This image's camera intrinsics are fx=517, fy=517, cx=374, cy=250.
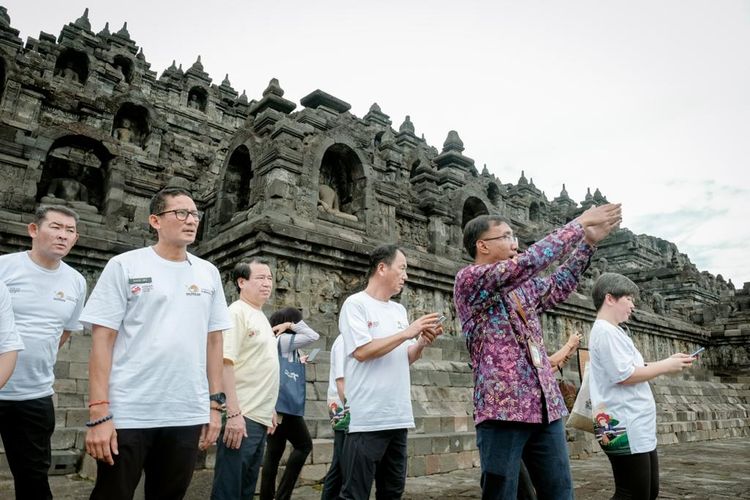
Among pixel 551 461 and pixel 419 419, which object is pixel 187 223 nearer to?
pixel 551 461

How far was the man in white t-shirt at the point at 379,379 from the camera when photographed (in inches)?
116

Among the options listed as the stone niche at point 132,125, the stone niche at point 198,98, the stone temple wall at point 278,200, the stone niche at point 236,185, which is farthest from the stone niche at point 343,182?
the stone niche at point 198,98

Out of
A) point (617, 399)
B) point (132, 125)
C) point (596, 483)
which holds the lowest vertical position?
point (596, 483)

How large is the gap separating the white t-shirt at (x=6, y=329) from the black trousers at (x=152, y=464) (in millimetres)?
847

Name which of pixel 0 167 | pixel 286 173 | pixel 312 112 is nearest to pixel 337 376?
pixel 286 173

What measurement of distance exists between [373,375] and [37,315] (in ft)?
7.13

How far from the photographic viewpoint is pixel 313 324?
781 centimetres

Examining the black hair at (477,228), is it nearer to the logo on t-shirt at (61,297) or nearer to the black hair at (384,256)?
the black hair at (384,256)

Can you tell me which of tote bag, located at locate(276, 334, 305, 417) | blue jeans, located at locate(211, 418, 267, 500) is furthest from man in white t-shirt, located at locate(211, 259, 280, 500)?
tote bag, located at locate(276, 334, 305, 417)

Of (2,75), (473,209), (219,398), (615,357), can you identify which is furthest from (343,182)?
(2,75)

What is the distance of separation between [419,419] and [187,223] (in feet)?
15.5

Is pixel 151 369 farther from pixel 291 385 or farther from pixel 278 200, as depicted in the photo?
pixel 278 200

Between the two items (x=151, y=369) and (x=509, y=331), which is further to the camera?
(x=509, y=331)

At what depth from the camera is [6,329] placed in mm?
2615
